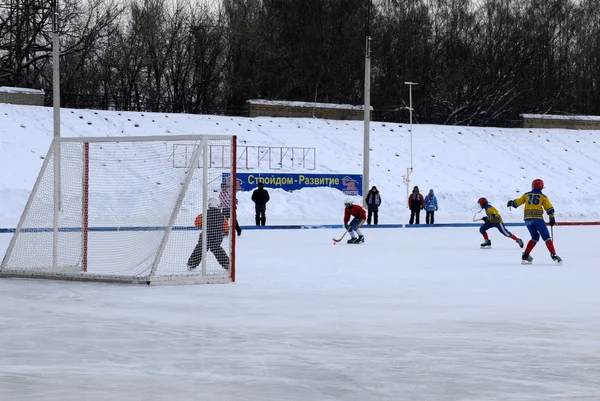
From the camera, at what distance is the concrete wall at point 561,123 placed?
50219 mm

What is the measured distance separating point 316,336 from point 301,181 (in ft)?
90.2

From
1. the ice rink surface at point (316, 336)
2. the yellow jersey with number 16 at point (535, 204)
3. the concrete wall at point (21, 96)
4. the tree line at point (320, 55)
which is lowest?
the ice rink surface at point (316, 336)

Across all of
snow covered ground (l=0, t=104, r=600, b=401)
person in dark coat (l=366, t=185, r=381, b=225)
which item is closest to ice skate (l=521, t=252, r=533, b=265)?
snow covered ground (l=0, t=104, r=600, b=401)

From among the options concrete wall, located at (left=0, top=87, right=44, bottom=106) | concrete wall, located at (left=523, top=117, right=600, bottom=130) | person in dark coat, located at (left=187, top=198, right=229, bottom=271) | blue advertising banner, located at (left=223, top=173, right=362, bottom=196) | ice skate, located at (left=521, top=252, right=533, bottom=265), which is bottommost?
ice skate, located at (left=521, top=252, right=533, bottom=265)

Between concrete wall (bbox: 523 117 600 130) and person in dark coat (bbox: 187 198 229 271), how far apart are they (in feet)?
124

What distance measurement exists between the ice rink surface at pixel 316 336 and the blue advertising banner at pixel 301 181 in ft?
63.6

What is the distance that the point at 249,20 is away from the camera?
171ft

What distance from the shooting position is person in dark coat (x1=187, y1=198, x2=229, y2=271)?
14.0 meters

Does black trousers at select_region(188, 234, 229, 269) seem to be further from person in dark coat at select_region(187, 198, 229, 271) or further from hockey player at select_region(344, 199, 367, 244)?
hockey player at select_region(344, 199, 367, 244)

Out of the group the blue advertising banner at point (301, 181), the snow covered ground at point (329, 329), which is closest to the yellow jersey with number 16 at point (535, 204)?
the snow covered ground at point (329, 329)

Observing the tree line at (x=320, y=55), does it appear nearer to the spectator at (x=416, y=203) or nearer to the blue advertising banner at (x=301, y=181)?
the blue advertising banner at (x=301, y=181)

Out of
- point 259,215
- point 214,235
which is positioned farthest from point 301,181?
point 214,235

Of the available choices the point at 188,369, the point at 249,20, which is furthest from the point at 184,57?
the point at 188,369

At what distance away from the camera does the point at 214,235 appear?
14.2 meters
